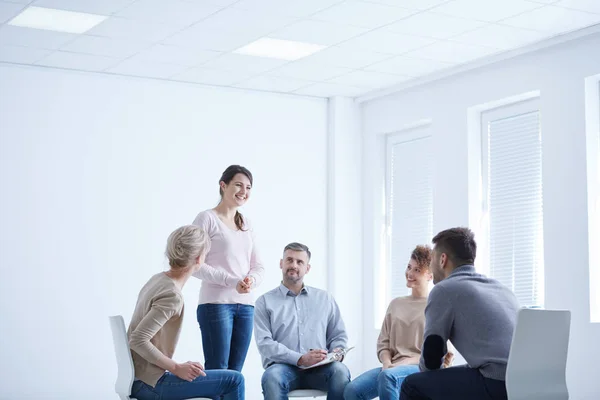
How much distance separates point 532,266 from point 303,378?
3063mm

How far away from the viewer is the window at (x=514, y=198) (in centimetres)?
737

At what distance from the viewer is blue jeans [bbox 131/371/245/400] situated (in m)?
3.70

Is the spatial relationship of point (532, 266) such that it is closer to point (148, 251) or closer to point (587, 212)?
point (587, 212)

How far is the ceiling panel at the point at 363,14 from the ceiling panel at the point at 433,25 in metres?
0.11

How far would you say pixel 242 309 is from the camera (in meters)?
5.30

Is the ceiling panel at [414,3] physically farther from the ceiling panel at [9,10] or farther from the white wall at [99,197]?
the white wall at [99,197]

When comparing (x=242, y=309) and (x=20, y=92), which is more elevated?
(x=20, y=92)

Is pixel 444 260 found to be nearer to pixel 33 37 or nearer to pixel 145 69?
pixel 33 37

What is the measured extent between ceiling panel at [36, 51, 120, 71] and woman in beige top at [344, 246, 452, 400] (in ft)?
12.3

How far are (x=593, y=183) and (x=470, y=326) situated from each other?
3.55 m

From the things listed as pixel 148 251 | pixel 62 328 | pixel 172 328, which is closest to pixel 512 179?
pixel 148 251

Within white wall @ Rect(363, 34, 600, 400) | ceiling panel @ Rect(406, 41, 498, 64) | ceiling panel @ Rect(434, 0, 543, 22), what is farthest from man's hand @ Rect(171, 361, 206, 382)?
ceiling panel @ Rect(406, 41, 498, 64)

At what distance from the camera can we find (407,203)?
29.3 ft

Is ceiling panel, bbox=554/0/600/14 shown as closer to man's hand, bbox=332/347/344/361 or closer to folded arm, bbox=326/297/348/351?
folded arm, bbox=326/297/348/351
